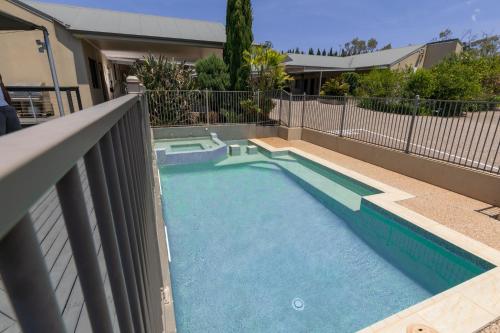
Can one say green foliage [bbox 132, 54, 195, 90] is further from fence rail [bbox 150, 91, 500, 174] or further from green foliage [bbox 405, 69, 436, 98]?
green foliage [bbox 405, 69, 436, 98]

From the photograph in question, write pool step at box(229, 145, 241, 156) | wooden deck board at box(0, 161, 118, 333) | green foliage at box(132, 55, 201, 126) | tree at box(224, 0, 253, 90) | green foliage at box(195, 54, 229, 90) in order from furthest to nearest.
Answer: green foliage at box(195, 54, 229, 90), tree at box(224, 0, 253, 90), green foliage at box(132, 55, 201, 126), pool step at box(229, 145, 241, 156), wooden deck board at box(0, 161, 118, 333)

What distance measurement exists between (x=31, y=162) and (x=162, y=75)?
11212mm

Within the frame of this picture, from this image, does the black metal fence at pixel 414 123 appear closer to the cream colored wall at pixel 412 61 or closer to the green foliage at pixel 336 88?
the green foliage at pixel 336 88

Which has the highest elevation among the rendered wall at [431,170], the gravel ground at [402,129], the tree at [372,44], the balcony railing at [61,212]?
the tree at [372,44]

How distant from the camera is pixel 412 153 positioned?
632 cm

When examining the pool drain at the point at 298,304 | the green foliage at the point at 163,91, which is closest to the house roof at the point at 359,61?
the green foliage at the point at 163,91

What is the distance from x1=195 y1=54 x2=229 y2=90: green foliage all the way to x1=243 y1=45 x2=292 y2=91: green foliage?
108cm

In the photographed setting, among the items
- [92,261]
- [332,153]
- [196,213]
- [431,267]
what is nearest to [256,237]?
[196,213]

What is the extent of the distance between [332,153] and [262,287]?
600 cm

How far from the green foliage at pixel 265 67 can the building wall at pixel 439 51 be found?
70.0 feet

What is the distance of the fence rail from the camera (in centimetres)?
691

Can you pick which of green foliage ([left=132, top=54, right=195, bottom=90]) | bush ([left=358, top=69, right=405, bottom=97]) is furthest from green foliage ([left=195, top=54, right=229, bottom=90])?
bush ([left=358, top=69, right=405, bottom=97])

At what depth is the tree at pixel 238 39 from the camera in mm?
10609

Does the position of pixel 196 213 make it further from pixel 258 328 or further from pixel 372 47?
pixel 372 47
